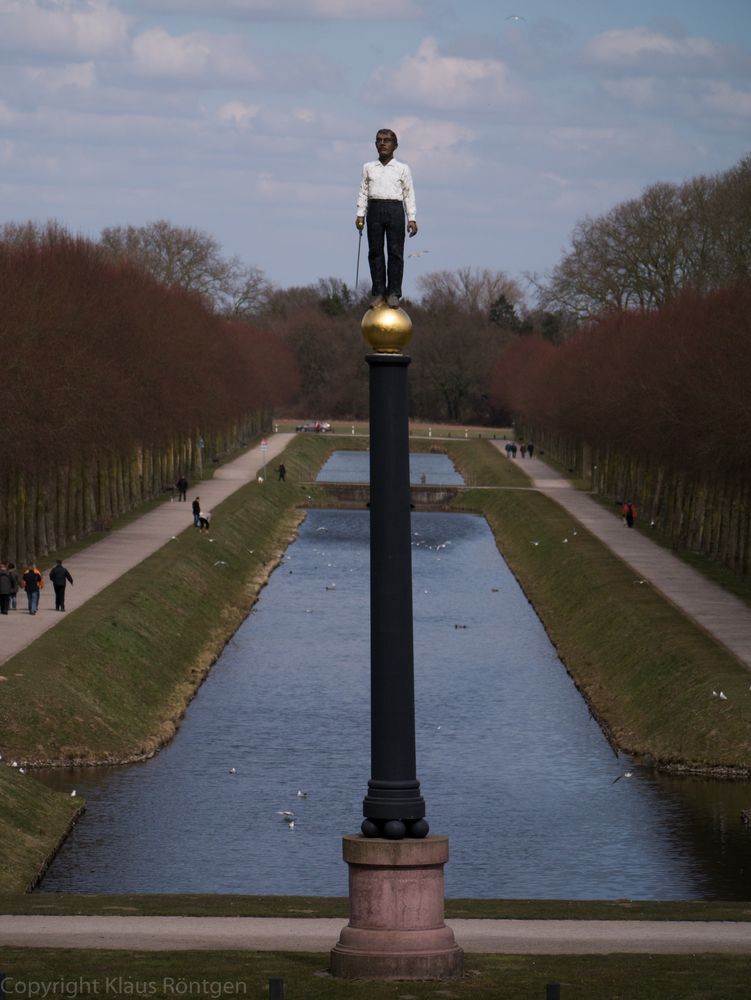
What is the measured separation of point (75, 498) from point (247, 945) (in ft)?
202

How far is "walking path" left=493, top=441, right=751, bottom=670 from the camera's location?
185ft

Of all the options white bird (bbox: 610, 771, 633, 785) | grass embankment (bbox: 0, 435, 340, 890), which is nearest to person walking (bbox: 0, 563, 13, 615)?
grass embankment (bbox: 0, 435, 340, 890)

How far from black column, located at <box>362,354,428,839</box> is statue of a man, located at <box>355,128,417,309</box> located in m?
1.14

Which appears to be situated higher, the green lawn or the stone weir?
→ the green lawn

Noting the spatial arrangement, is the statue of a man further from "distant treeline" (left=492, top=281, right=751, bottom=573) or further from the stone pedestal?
"distant treeline" (left=492, top=281, right=751, bottom=573)

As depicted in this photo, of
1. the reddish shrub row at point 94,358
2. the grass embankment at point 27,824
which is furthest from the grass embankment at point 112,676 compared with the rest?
the reddish shrub row at point 94,358

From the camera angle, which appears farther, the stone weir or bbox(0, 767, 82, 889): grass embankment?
the stone weir

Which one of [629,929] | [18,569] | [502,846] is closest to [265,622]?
[18,569]

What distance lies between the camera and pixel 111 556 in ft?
247

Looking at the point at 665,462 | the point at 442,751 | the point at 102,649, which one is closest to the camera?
the point at 442,751

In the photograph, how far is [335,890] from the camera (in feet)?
113

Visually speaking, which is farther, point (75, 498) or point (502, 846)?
point (75, 498)

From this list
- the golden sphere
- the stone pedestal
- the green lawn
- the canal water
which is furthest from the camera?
the canal water

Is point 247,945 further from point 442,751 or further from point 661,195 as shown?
point 661,195
